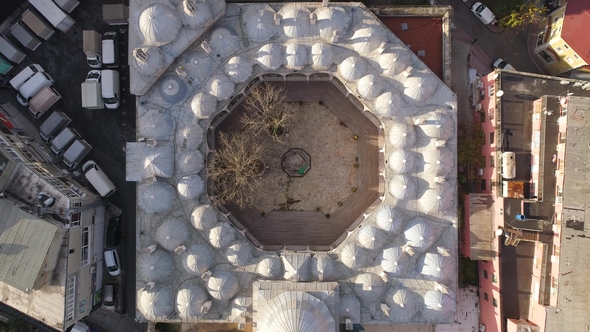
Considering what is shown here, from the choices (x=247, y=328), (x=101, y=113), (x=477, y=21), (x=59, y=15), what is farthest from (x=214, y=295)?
(x=477, y=21)

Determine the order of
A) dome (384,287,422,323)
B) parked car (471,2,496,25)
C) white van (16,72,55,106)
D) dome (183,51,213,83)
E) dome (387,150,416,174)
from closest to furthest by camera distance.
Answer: dome (384,287,422,323) < dome (387,150,416,174) < dome (183,51,213,83) < white van (16,72,55,106) < parked car (471,2,496,25)

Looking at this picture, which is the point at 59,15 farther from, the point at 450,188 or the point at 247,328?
the point at 450,188

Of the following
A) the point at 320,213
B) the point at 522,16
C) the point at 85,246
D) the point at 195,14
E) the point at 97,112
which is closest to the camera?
the point at 195,14

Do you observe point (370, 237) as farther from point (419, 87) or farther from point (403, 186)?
point (419, 87)

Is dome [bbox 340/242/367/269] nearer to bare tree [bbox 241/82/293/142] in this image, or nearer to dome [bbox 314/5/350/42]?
bare tree [bbox 241/82/293/142]

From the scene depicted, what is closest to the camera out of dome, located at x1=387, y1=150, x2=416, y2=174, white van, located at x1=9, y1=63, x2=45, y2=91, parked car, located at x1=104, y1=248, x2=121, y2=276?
dome, located at x1=387, y1=150, x2=416, y2=174

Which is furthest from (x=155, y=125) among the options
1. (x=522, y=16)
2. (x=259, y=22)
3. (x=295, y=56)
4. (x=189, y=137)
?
(x=522, y=16)

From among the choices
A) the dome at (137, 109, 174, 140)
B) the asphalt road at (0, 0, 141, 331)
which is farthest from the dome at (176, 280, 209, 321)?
the dome at (137, 109, 174, 140)
